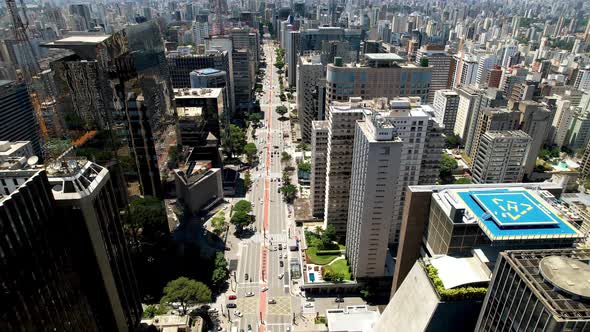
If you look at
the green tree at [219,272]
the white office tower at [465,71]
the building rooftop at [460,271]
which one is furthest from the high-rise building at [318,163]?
the white office tower at [465,71]

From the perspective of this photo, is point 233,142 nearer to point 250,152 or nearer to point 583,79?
point 250,152

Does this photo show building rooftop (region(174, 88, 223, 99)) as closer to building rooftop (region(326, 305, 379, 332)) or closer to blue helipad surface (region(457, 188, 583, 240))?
building rooftop (region(326, 305, 379, 332))

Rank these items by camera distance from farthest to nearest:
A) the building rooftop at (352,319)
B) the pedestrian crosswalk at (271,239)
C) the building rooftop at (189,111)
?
the building rooftop at (189,111) → the pedestrian crosswalk at (271,239) → the building rooftop at (352,319)

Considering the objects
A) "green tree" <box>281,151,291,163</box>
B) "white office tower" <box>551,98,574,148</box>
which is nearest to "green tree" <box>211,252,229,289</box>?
"green tree" <box>281,151,291,163</box>

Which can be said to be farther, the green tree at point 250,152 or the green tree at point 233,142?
the green tree at point 250,152

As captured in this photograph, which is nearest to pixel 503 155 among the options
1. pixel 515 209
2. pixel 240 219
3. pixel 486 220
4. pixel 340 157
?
pixel 340 157

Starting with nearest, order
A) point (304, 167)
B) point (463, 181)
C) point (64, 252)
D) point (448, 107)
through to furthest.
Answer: point (64, 252) < point (463, 181) < point (304, 167) < point (448, 107)

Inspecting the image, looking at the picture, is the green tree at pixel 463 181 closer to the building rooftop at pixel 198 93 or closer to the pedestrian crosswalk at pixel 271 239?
the pedestrian crosswalk at pixel 271 239

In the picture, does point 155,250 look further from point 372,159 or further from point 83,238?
point 372,159
